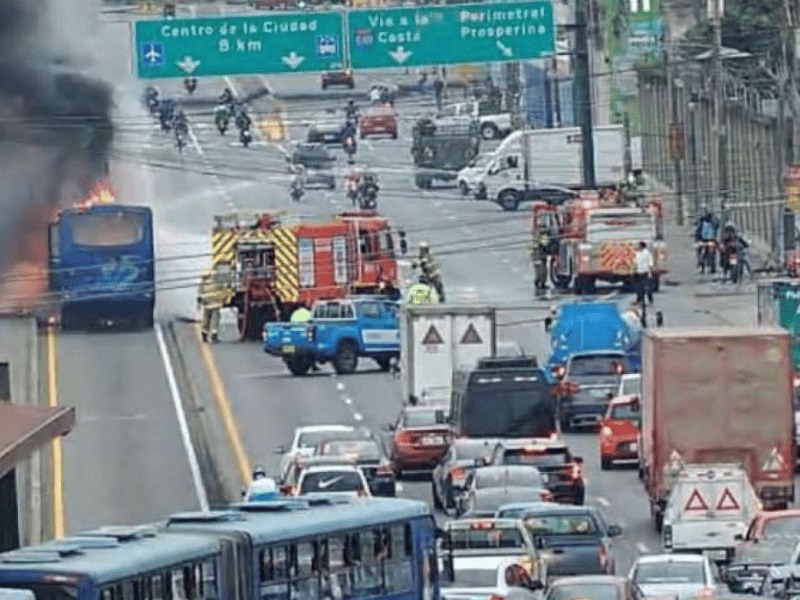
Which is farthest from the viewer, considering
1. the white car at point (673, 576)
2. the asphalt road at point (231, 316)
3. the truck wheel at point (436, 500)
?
the asphalt road at point (231, 316)

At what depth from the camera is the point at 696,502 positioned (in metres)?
47.9

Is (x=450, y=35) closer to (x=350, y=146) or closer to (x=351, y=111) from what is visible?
(x=350, y=146)

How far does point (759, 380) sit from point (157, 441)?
14.2m

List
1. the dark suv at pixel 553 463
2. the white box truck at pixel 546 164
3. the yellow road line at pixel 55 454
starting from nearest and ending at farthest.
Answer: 1. the dark suv at pixel 553 463
2. the yellow road line at pixel 55 454
3. the white box truck at pixel 546 164

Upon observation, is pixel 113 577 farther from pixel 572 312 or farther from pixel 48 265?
pixel 48 265

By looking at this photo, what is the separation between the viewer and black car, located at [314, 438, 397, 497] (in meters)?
52.7

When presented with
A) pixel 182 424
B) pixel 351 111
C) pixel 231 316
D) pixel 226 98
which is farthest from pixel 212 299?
pixel 226 98

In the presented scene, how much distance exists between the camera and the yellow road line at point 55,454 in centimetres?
5309

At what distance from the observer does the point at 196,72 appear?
6600cm

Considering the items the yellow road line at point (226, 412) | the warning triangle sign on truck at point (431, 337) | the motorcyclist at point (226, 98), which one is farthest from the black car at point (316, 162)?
the warning triangle sign on truck at point (431, 337)

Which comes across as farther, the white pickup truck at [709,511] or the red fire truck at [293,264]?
the red fire truck at [293,264]

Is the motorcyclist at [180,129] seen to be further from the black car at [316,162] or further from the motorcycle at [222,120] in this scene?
the black car at [316,162]

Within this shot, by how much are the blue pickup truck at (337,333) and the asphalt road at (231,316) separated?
1.70 feet

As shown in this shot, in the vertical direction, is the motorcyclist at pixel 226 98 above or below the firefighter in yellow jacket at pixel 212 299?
above
